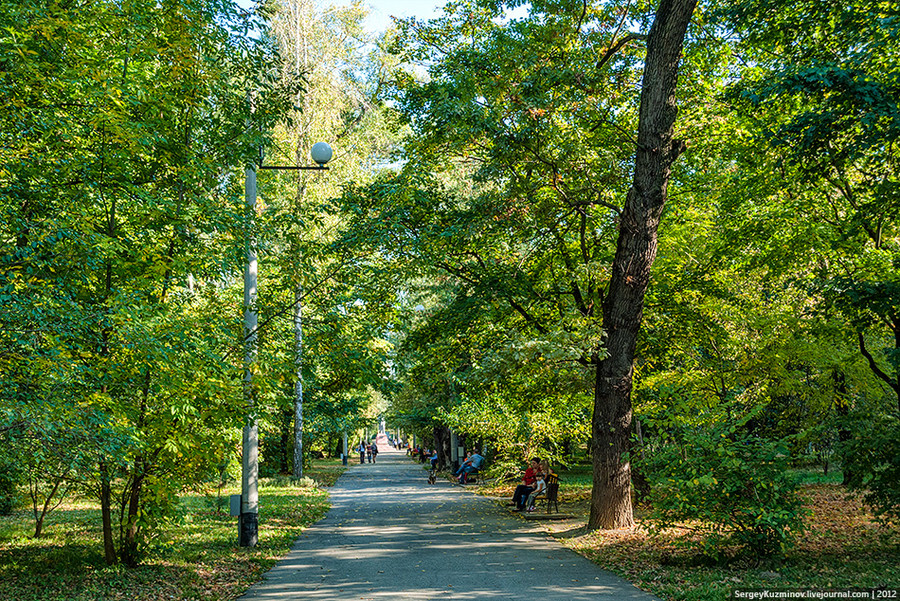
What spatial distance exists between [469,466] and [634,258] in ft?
56.1

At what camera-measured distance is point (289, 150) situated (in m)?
25.4

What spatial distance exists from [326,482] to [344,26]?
63.8 ft

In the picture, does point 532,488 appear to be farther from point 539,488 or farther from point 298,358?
point 298,358

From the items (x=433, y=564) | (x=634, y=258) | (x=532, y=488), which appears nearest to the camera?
(x=433, y=564)

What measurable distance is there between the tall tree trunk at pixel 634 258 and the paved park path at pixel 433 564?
1645 mm

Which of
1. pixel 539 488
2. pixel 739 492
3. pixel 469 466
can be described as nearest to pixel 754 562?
pixel 739 492

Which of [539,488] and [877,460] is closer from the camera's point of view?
[877,460]

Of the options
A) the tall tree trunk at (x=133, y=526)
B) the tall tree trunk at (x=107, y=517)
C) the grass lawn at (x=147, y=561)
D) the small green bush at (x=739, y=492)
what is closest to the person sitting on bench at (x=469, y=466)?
the grass lawn at (x=147, y=561)

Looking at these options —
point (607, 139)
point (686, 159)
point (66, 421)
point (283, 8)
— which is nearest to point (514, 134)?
point (607, 139)

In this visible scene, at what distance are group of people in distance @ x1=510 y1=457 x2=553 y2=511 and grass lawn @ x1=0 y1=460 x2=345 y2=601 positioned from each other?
5.34 metres

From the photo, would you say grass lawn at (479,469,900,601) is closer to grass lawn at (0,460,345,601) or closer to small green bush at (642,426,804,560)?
small green bush at (642,426,804,560)

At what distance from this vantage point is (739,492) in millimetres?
8609

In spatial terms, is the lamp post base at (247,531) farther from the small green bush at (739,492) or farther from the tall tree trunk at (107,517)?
the small green bush at (739,492)

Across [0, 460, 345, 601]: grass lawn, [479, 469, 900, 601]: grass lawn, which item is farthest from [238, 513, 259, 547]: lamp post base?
[479, 469, 900, 601]: grass lawn
